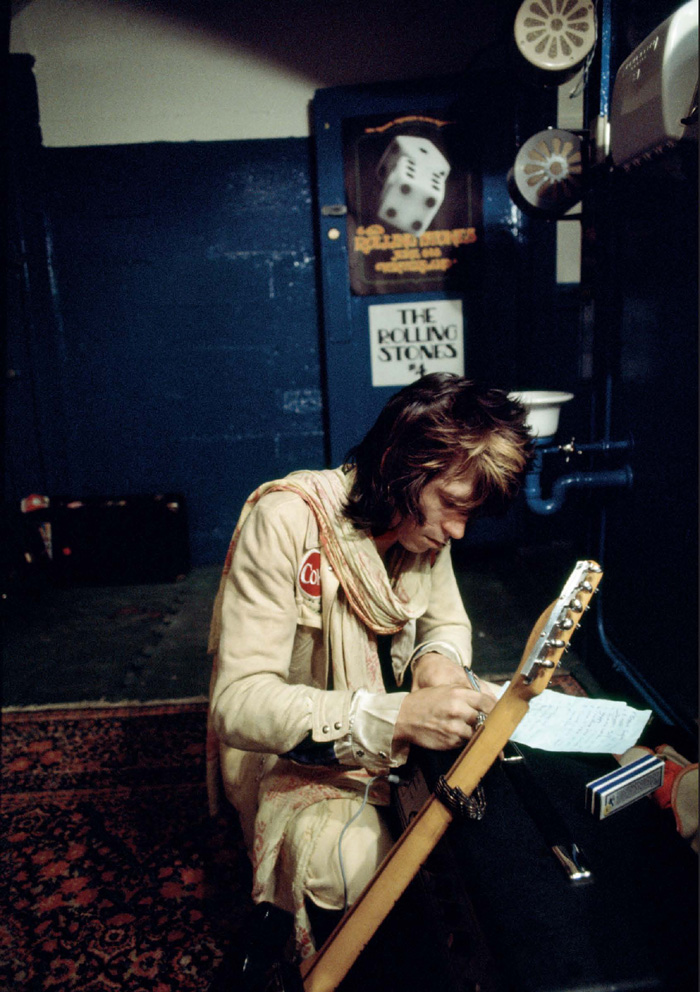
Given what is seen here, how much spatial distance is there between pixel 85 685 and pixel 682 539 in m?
2.19

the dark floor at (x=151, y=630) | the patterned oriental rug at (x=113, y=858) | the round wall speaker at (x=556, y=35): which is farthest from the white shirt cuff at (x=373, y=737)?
the round wall speaker at (x=556, y=35)

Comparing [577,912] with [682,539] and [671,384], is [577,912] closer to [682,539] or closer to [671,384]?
[682,539]

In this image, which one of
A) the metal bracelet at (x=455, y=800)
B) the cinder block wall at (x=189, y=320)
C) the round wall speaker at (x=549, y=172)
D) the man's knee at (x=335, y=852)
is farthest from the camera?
the cinder block wall at (x=189, y=320)

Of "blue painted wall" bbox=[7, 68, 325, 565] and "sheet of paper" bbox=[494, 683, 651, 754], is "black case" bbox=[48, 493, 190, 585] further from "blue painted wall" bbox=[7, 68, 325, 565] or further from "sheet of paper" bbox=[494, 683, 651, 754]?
"sheet of paper" bbox=[494, 683, 651, 754]

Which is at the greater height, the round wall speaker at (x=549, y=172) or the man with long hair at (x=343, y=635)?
the round wall speaker at (x=549, y=172)

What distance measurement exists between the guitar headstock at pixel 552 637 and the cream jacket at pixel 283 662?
320mm

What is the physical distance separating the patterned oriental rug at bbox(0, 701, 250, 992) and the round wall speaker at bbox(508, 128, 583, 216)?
2.25m

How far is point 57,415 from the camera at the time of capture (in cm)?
370

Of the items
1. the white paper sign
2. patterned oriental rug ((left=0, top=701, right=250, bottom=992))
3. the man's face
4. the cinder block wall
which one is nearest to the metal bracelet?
the man's face

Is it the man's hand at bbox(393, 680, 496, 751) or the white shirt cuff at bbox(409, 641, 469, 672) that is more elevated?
the man's hand at bbox(393, 680, 496, 751)

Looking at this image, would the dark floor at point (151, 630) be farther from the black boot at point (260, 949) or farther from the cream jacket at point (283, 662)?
the black boot at point (260, 949)

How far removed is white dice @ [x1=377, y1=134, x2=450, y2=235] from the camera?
3.29 m

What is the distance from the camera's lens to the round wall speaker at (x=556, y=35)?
80.4 inches

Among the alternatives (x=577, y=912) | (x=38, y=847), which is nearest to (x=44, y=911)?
(x=38, y=847)
